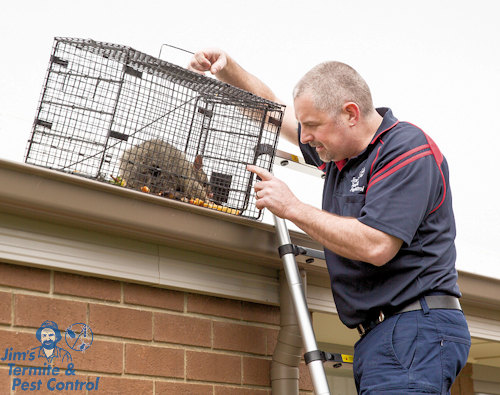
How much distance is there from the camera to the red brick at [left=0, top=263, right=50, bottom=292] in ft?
8.22

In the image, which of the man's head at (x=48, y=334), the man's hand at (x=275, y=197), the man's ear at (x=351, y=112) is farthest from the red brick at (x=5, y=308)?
the man's ear at (x=351, y=112)

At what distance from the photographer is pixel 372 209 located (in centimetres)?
257

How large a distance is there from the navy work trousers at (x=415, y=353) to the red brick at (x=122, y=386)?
836 millimetres

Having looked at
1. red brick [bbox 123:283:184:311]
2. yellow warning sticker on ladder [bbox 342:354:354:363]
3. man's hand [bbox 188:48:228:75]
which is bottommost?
yellow warning sticker on ladder [bbox 342:354:354:363]

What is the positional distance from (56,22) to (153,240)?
13.0 feet

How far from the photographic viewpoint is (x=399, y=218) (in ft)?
8.36

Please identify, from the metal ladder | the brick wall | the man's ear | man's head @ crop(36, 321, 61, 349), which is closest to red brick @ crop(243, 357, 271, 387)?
the brick wall

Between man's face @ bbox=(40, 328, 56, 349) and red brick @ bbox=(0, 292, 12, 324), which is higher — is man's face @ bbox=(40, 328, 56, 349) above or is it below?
below

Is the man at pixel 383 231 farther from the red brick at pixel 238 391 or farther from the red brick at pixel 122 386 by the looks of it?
the red brick at pixel 122 386

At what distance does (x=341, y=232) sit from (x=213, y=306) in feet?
2.60

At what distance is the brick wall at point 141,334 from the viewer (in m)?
2.51

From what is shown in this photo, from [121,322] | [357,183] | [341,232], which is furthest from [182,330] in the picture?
[357,183]

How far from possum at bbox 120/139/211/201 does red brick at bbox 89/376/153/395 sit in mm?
749

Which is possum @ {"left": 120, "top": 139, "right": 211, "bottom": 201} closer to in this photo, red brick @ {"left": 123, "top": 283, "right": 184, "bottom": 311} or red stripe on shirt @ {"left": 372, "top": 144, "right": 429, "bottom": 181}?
red brick @ {"left": 123, "top": 283, "right": 184, "bottom": 311}
